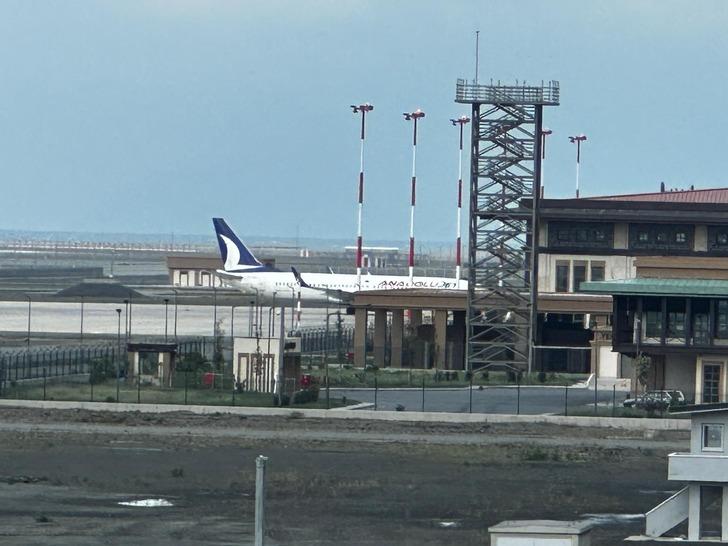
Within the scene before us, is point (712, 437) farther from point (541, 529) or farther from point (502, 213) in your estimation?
point (502, 213)

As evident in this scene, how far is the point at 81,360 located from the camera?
245 feet

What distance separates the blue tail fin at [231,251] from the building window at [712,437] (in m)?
107

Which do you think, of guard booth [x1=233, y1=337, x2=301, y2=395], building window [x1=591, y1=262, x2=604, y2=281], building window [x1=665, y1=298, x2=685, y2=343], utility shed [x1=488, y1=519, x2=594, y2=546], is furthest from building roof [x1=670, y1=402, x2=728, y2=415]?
building window [x1=591, y1=262, x2=604, y2=281]

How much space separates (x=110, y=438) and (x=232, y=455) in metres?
5.43

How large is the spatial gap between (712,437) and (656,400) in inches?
1002

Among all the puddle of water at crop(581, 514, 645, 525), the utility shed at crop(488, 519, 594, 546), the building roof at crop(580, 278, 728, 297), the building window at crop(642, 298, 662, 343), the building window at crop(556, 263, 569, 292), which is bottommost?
the puddle of water at crop(581, 514, 645, 525)

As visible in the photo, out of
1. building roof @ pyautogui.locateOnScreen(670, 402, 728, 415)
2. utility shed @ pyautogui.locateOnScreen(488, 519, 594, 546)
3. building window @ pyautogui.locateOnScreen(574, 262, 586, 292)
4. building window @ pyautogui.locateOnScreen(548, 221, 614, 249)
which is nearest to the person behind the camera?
utility shed @ pyautogui.locateOnScreen(488, 519, 594, 546)

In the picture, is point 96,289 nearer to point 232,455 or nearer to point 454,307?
point 454,307

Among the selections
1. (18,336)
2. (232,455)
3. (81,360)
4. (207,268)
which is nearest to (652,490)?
(232,455)

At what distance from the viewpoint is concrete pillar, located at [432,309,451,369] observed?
84375mm

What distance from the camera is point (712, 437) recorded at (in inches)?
1449

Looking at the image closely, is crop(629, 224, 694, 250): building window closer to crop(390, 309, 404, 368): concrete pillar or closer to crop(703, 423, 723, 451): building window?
crop(390, 309, 404, 368): concrete pillar

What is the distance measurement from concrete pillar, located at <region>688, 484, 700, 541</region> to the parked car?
78.9 feet

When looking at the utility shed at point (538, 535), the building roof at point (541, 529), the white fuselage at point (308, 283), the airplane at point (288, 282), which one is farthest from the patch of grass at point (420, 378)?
the white fuselage at point (308, 283)
